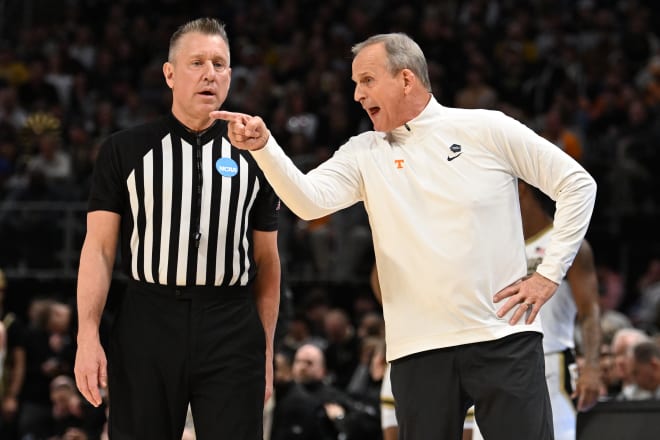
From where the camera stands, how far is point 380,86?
14.8 feet

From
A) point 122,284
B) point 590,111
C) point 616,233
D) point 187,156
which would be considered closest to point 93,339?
point 187,156

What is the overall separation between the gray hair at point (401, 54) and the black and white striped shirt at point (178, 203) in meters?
0.66

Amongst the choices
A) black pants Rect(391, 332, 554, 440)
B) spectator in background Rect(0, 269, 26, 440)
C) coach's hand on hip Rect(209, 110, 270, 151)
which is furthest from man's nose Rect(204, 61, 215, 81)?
spectator in background Rect(0, 269, 26, 440)

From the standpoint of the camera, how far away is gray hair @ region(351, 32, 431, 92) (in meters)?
4.52

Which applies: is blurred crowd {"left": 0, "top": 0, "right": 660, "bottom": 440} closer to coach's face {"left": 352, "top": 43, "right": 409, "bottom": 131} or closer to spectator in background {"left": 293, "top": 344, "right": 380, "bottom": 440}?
spectator in background {"left": 293, "top": 344, "right": 380, "bottom": 440}

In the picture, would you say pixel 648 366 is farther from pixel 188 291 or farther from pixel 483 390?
pixel 188 291

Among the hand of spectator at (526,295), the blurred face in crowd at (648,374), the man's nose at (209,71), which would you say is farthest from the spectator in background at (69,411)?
the hand of spectator at (526,295)

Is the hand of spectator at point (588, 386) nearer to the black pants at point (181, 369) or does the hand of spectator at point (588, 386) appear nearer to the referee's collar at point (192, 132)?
the black pants at point (181, 369)

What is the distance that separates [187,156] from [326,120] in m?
10.3

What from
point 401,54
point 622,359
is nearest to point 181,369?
point 401,54

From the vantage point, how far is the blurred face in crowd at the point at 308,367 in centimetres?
939

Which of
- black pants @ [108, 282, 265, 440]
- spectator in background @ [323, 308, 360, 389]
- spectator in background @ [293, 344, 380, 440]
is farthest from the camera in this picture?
spectator in background @ [323, 308, 360, 389]

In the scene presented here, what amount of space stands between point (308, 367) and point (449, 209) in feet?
17.0

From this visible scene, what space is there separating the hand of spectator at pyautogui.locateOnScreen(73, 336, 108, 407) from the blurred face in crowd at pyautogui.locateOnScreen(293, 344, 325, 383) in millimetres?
5200
